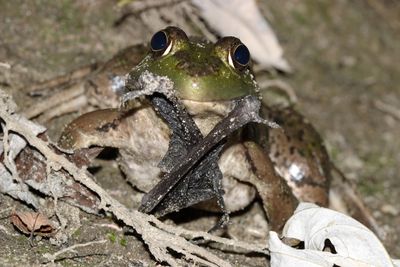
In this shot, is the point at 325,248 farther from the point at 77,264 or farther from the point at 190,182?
the point at 77,264

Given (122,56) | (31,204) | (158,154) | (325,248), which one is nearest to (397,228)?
(325,248)

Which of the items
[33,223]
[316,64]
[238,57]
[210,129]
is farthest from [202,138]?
[316,64]

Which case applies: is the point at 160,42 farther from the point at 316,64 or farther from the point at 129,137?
the point at 316,64

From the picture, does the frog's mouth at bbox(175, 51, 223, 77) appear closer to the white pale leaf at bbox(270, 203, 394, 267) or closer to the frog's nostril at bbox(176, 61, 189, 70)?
the frog's nostril at bbox(176, 61, 189, 70)

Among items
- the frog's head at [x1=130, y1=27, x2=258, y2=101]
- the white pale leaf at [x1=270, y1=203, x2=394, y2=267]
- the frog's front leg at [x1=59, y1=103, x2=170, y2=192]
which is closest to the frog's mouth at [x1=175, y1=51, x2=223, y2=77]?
the frog's head at [x1=130, y1=27, x2=258, y2=101]

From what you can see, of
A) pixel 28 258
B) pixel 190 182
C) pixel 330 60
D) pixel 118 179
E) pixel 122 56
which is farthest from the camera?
pixel 330 60

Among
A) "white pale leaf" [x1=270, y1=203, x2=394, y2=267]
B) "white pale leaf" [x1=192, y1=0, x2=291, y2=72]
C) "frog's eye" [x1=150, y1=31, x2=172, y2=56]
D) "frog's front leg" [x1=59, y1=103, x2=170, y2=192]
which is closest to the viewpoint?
"white pale leaf" [x1=270, y1=203, x2=394, y2=267]
